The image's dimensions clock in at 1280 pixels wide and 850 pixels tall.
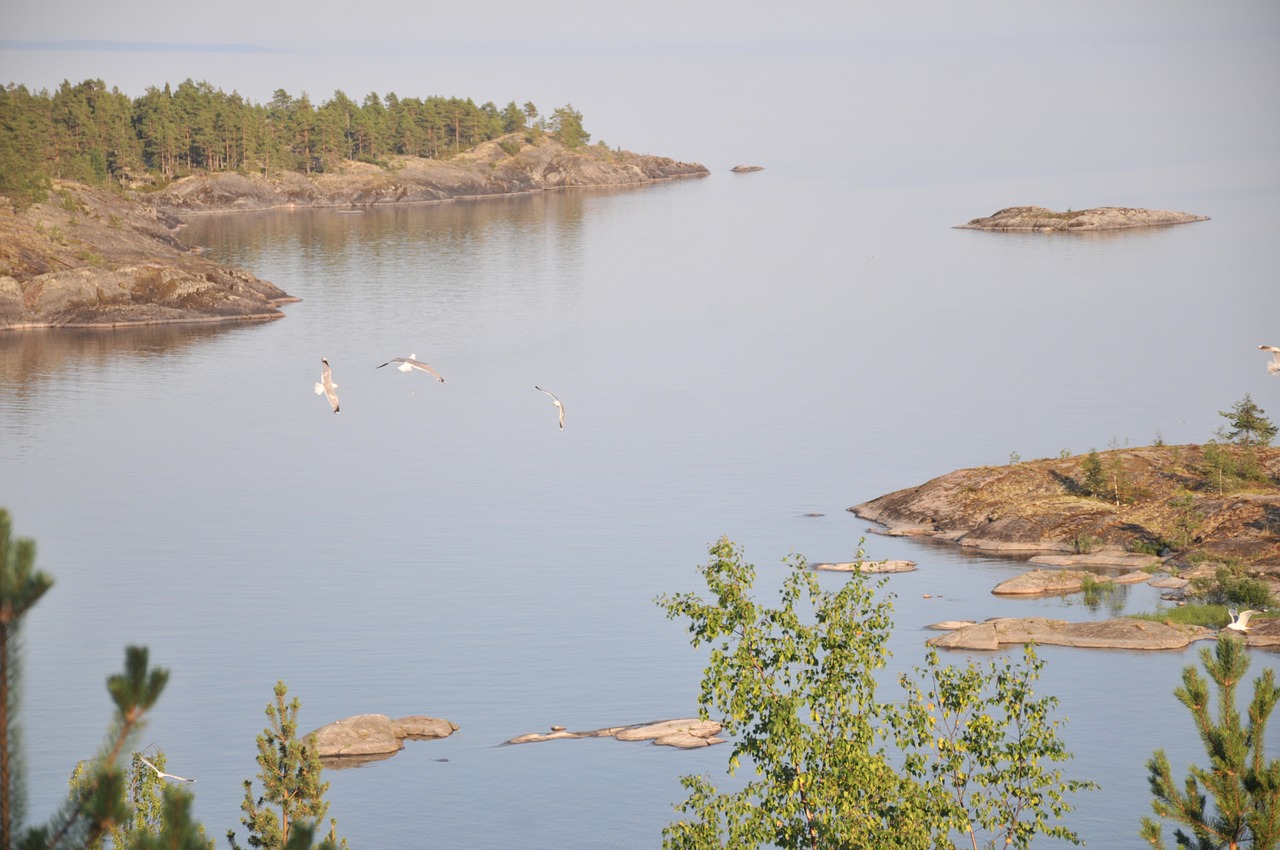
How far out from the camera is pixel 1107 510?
78.4 m

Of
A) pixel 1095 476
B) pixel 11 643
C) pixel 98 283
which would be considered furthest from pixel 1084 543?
pixel 98 283

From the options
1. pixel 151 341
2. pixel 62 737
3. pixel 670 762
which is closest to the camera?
pixel 670 762

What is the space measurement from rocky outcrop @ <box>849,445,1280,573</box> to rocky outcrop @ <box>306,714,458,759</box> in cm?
3130

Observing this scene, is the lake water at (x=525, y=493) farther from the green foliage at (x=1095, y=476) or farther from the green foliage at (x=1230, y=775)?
the green foliage at (x=1230, y=775)

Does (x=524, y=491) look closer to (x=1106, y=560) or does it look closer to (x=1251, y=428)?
(x=1106, y=560)

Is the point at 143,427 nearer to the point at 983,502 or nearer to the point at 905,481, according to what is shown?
the point at 905,481

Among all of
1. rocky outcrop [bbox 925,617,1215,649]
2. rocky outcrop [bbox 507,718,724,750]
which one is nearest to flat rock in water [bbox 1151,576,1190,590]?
rocky outcrop [bbox 925,617,1215,649]

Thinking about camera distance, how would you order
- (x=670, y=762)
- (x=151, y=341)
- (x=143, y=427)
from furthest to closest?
(x=151, y=341) → (x=143, y=427) → (x=670, y=762)

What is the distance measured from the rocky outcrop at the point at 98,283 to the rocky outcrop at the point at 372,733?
102 m

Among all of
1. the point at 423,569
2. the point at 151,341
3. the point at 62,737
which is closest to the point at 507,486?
the point at 423,569

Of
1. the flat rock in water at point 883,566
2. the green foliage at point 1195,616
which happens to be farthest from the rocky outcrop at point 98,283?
the green foliage at point 1195,616

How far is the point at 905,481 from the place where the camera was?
92.3 metres

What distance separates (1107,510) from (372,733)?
3938cm

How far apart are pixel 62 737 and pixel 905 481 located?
4987cm
